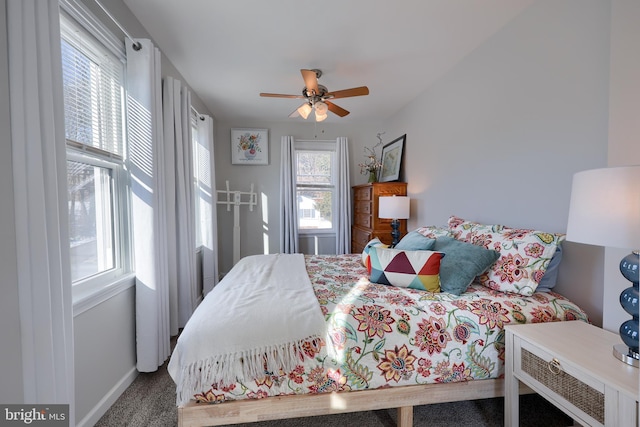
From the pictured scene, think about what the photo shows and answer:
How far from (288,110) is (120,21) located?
2.19m

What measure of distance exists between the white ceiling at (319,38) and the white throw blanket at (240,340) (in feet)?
6.31

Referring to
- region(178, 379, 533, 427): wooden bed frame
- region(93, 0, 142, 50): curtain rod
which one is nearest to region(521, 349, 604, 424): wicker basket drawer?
region(178, 379, 533, 427): wooden bed frame

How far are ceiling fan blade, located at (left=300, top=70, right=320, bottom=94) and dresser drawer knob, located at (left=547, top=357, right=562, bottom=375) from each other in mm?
2357

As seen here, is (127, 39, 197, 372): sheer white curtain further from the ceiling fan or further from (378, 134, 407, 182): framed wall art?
(378, 134, 407, 182): framed wall art

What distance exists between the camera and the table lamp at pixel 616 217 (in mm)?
924

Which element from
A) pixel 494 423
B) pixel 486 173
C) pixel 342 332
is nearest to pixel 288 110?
pixel 486 173

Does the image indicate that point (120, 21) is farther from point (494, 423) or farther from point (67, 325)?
point (494, 423)

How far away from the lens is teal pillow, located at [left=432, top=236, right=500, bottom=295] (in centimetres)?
158

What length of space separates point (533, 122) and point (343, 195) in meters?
2.72

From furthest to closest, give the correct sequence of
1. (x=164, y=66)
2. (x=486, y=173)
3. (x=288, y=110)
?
(x=288, y=110)
(x=164, y=66)
(x=486, y=173)

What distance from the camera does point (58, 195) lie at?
108 centimetres

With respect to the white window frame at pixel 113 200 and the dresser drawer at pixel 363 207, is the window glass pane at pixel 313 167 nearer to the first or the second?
the dresser drawer at pixel 363 207

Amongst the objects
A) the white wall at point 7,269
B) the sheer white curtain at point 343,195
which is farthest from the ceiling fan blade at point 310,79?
the sheer white curtain at point 343,195

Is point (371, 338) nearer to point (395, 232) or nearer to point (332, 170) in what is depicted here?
point (395, 232)
